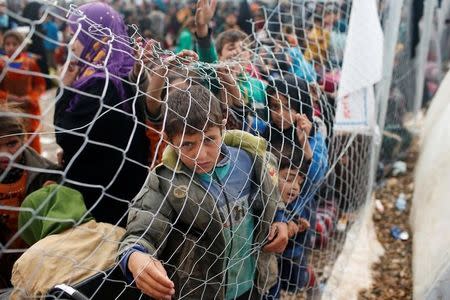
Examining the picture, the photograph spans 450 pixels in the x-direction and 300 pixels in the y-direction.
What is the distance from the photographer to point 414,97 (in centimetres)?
407

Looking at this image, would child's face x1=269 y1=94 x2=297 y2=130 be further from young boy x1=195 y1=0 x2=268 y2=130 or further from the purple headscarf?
A: the purple headscarf

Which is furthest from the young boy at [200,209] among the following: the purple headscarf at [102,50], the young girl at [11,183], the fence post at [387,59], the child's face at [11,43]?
the child's face at [11,43]

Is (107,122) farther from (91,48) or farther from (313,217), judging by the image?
(313,217)

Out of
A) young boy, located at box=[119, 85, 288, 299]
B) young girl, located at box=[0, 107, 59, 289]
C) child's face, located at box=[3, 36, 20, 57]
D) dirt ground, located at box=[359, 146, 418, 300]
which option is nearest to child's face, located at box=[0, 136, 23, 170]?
young girl, located at box=[0, 107, 59, 289]

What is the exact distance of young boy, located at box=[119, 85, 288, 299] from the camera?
3.77ft

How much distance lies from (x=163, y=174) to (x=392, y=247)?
6.34 ft

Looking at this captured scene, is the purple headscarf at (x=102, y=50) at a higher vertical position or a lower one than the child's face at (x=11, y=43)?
higher

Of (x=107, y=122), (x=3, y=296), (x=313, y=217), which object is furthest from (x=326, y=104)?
(x=3, y=296)

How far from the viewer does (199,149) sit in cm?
121

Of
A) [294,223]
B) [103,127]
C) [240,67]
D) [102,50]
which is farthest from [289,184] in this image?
[102,50]

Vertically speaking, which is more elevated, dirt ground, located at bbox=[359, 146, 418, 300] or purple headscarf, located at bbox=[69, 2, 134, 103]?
purple headscarf, located at bbox=[69, 2, 134, 103]

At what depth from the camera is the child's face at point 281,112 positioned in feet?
5.42

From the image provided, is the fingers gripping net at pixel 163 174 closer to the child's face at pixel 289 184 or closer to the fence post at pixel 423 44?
the child's face at pixel 289 184

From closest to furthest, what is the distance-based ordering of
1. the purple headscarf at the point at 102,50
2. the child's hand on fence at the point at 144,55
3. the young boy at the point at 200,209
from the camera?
the young boy at the point at 200,209, the child's hand on fence at the point at 144,55, the purple headscarf at the point at 102,50
